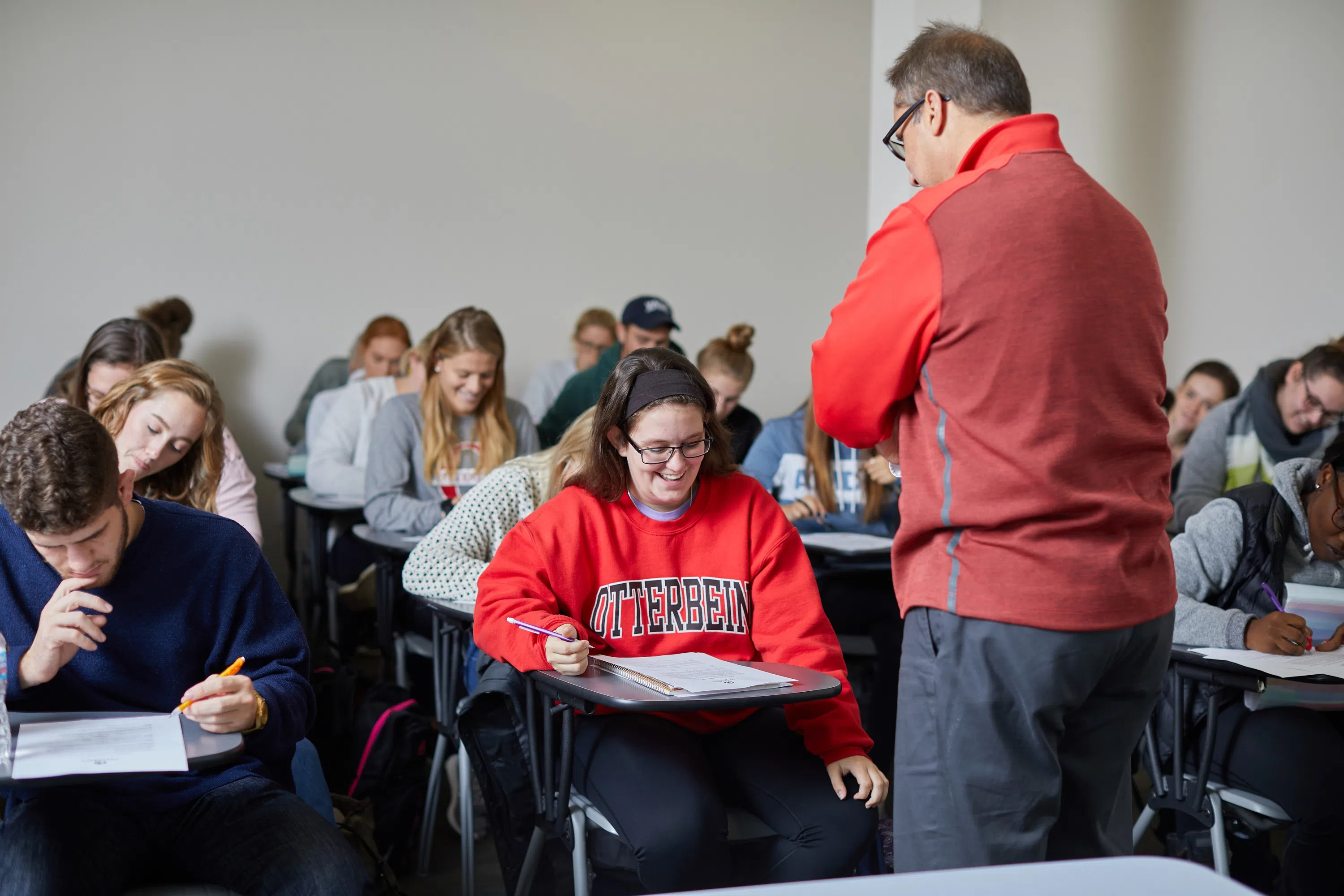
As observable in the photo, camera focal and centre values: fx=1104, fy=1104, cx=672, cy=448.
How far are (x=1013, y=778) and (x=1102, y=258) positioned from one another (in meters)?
0.63

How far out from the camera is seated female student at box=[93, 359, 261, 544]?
2182 millimetres

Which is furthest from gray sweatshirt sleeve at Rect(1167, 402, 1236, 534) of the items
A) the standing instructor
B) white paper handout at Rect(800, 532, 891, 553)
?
the standing instructor

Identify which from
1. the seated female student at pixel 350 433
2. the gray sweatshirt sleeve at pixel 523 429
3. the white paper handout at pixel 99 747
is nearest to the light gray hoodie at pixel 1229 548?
the white paper handout at pixel 99 747

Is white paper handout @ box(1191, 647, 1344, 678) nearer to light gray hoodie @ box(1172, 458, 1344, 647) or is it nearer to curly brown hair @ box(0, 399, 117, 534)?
light gray hoodie @ box(1172, 458, 1344, 647)

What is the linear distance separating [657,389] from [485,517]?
0.68 m

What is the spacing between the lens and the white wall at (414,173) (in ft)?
17.2

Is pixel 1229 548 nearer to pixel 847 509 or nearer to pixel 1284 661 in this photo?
pixel 1284 661

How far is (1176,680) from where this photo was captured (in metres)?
2.04

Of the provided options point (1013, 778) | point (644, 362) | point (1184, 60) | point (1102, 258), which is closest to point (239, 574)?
point (644, 362)

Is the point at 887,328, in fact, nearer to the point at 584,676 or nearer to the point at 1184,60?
the point at 584,676

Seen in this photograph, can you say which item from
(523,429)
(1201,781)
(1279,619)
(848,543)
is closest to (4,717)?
(1201,781)

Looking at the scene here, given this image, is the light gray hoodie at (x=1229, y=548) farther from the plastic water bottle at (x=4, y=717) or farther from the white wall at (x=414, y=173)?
the white wall at (x=414, y=173)

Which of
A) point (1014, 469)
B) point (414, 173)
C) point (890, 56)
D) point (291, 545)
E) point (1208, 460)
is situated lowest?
point (291, 545)

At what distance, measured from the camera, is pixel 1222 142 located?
5.87 meters
